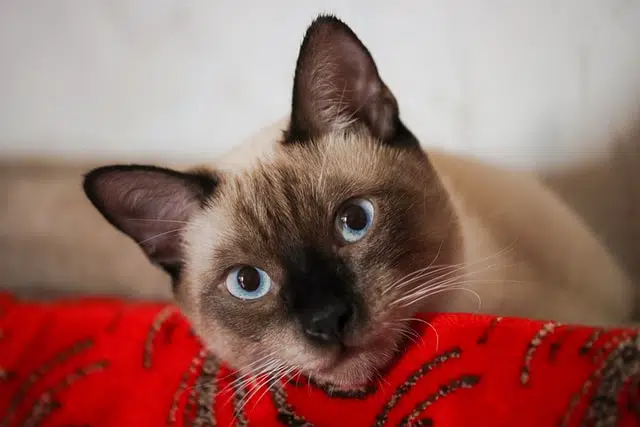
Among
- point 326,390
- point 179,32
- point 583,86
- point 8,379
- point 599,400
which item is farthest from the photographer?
point 179,32

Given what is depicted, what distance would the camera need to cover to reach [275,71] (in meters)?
1.32

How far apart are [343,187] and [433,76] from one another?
1.30ft

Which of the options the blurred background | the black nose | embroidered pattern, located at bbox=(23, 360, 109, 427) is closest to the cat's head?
the black nose

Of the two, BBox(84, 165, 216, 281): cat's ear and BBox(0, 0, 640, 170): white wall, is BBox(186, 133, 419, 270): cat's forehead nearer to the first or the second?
BBox(84, 165, 216, 281): cat's ear

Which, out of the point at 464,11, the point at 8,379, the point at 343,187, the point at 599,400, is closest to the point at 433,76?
the point at 464,11

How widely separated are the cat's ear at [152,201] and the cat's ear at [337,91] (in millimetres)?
212

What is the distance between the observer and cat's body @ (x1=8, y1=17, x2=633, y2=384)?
3.03 feet

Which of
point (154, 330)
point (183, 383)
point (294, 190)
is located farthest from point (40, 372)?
point (294, 190)

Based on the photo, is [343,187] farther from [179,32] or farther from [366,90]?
[179,32]

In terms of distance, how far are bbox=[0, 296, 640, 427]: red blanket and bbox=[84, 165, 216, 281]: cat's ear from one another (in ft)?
0.78

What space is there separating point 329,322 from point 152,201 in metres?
0.45

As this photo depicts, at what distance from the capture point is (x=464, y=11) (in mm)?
1168

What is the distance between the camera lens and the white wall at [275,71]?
1.14 metres

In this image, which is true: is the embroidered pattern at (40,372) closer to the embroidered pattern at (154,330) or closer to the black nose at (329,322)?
the embroidered pattern at (154,330)
